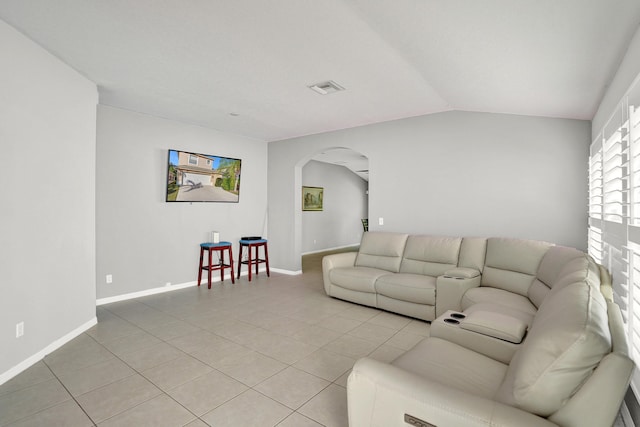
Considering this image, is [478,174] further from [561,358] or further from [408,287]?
[561,358]

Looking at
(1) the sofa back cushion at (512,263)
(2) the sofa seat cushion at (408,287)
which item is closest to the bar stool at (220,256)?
(2) the sofa seat cushion at (408,287)

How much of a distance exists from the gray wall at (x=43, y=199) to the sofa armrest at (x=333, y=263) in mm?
2874

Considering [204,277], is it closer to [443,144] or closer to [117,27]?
[117,27]

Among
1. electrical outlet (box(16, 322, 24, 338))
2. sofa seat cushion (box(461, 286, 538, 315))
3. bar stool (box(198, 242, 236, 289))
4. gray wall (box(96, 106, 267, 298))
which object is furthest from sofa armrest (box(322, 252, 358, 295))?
electrical outlet (box(16, 322, 24, 338))

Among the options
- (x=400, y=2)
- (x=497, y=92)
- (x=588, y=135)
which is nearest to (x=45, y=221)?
(x=400, y=2)

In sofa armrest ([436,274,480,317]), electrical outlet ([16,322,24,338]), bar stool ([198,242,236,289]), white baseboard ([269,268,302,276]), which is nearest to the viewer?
electrical outlet ([16,322,24,338])

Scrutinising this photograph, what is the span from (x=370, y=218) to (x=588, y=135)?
114 inches

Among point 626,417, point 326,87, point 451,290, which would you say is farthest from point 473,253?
point 326,87

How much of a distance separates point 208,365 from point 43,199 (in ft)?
6.90

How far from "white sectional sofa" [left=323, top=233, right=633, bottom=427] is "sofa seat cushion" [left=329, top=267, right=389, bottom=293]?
1.67 feet

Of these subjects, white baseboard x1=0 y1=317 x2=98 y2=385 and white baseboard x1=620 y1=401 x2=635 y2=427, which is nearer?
white baseboard x1=620 y1=401 x2=635 y2=427

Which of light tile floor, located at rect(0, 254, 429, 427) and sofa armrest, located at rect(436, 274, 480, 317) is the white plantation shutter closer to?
sofa armrest, located at rect(436, 274, 480, 317)

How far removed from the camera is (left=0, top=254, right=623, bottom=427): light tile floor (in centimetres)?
202

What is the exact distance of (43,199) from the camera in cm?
280
